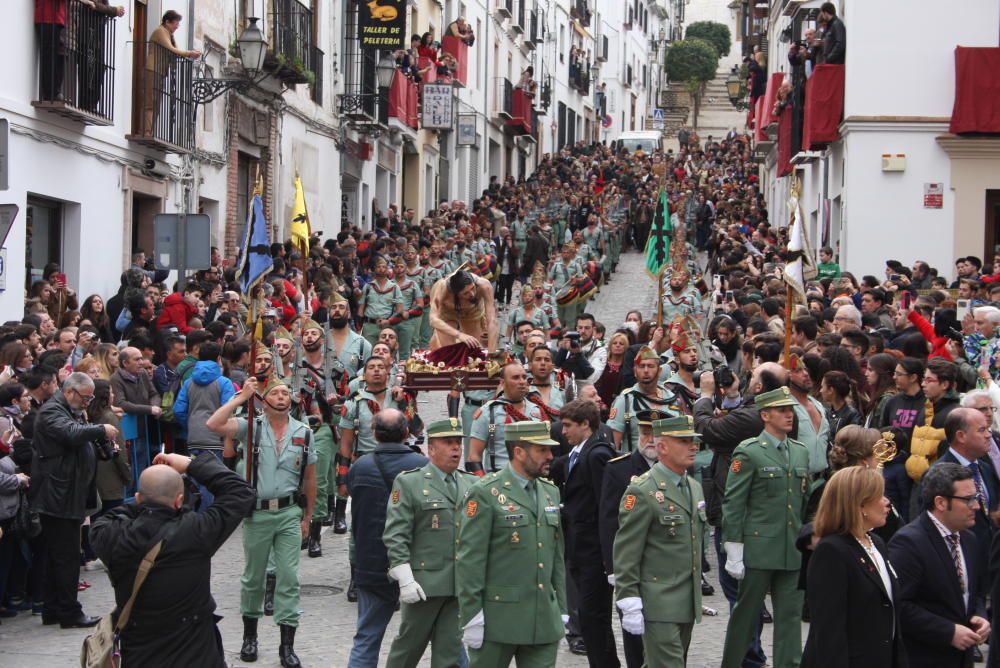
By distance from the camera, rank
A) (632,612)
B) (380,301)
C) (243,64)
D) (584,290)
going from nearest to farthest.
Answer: (632,612) < (380,301) < (243,64) < (584,290)

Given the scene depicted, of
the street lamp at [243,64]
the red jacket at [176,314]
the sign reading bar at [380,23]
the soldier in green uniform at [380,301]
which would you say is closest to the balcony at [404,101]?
the sign reading bar at [380,23]

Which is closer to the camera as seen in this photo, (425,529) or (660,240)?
(425,529)

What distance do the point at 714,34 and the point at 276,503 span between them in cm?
9438

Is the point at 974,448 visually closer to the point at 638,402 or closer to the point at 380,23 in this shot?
the point at 638,402

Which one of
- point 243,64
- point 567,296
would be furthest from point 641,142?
point 243,64

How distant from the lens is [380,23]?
32.8 metres

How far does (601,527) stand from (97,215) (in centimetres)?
1257

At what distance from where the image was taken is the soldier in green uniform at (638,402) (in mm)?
11141

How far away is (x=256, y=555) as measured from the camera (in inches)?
397

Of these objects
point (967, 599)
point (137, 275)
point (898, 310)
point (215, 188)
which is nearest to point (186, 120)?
point (215, 188)

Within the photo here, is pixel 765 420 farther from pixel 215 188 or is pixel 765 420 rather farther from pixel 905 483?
pixel 215 188

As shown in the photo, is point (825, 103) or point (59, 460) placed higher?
point (825, 103)

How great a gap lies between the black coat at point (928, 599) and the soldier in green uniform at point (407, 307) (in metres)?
14.9

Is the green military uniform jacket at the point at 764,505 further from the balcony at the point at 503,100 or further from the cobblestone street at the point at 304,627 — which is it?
the balcony at the point at 503,100
